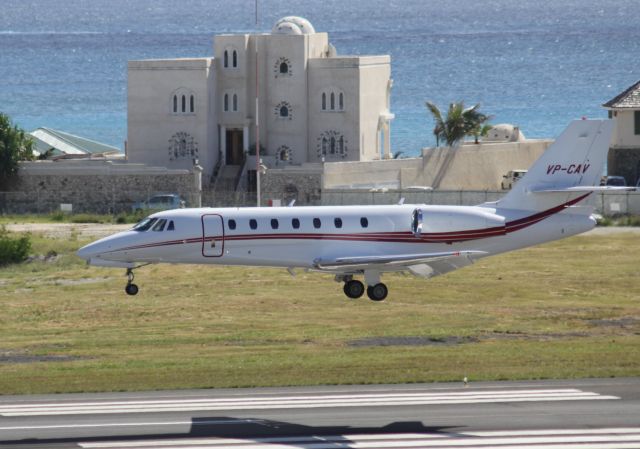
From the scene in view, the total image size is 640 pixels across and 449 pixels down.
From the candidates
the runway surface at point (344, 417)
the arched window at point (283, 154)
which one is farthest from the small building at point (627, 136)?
the runway surface at point (344, 417)

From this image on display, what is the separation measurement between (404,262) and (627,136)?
173ft

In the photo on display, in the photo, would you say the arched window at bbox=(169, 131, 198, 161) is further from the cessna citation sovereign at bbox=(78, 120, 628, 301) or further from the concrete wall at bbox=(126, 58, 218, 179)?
the cessna citation sovereign at bbox=(78, 120, 628, 301)

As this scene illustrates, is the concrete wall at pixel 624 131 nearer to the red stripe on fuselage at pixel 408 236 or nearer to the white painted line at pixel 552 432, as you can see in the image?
the red stripe on fuselage at pixel 408 236

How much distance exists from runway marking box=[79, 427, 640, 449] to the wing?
11.6 meters

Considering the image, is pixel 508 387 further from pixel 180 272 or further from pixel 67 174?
pixel 67 174

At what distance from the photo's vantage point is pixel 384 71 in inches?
4033

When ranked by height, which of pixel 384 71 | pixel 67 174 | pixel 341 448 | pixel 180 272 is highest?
pixel 384 71

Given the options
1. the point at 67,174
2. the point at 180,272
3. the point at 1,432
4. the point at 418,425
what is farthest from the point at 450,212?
the point at 67,174

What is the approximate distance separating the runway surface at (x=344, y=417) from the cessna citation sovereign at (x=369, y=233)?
4.97m

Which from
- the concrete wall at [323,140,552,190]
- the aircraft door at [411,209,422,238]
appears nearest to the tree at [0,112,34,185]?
the concrete wall at [323,140,552,190]

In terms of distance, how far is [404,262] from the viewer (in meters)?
48.3

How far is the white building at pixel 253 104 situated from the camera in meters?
98.0

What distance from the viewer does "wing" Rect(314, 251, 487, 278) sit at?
1895 inches

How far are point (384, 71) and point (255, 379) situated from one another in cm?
5791
